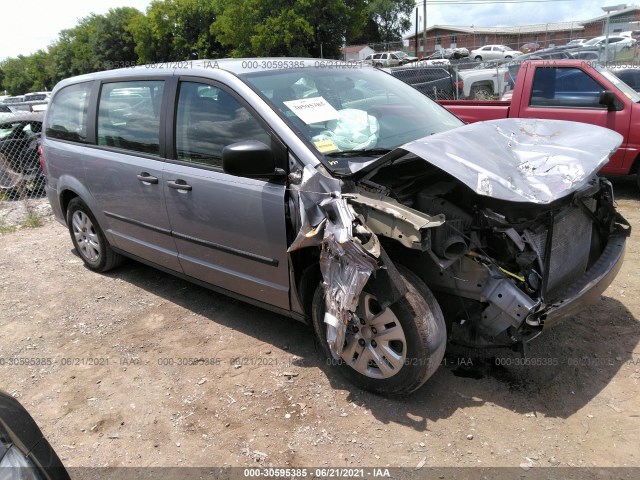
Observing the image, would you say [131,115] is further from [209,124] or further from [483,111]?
[483,111]

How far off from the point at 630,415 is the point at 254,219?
92.8 inches

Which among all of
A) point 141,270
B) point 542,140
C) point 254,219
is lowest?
point 141,270

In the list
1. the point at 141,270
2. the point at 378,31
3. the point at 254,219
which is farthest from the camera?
the point at 378,31

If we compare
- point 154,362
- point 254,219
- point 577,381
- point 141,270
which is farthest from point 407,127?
point 141,270

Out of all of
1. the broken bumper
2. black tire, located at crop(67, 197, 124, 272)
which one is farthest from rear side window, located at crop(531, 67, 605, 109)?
black tire, located at crop(67, 197, 124, 272)

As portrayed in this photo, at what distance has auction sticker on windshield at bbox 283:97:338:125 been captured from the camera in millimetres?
3146

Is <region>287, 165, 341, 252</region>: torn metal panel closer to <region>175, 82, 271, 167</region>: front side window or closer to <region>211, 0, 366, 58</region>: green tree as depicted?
<region>175, 82, 271, 167</region>: front side window

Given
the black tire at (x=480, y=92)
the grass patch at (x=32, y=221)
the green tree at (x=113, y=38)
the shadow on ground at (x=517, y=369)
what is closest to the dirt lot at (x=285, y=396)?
the shadow on ground at (x=517, y=369)

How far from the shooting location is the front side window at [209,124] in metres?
3.23

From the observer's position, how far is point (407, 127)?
350cm

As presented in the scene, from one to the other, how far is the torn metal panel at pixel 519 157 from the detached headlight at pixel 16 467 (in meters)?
2.07

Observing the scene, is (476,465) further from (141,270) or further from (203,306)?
(141,270)

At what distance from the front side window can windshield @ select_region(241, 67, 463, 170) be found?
0.61ft

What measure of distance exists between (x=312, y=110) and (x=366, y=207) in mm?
888
